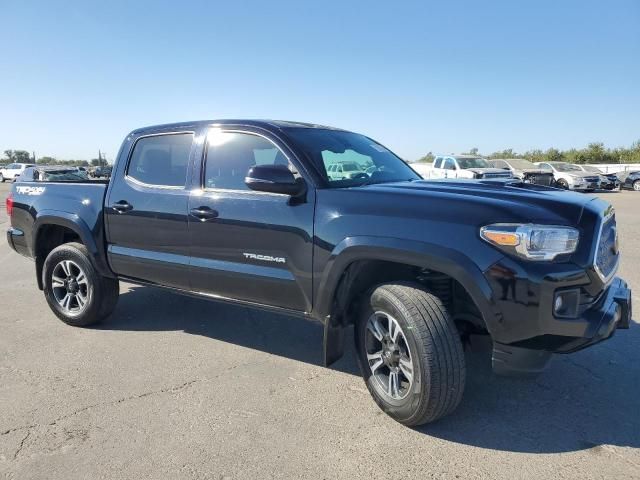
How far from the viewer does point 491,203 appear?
2725 mm

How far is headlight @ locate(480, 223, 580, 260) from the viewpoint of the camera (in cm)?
256

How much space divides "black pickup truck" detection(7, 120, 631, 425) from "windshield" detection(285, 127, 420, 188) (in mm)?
18

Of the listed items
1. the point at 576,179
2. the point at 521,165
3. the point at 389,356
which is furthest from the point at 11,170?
the point at 389,356

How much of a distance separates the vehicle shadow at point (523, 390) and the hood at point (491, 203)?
1.16 metres

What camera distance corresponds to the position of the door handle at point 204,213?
3.71 metres

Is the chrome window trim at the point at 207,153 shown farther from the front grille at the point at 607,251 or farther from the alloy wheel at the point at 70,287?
the front grille at the point at 607,251

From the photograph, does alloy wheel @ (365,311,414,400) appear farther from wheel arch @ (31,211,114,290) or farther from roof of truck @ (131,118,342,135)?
wheel arch @ (31,211,114,290)

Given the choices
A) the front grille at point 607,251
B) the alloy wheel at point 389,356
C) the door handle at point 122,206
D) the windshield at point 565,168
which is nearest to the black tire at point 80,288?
the door handle at point 122,206

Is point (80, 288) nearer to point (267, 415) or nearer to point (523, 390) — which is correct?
point (267, 415)

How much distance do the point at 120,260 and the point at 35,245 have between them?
4.32 ft

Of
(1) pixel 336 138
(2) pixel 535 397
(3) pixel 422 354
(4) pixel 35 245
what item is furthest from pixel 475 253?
(4) pixel 35 245

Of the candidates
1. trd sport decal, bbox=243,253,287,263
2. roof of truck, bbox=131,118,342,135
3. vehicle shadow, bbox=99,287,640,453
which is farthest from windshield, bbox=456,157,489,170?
trd sport decal, bbox=243,253,287,263

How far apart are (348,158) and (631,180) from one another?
30786 millimetres

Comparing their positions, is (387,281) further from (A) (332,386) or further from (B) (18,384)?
(B) (18,384)
